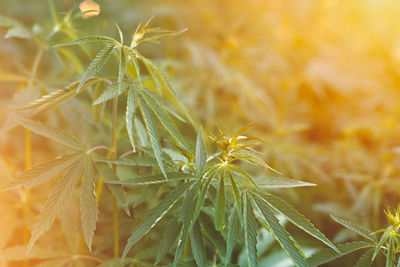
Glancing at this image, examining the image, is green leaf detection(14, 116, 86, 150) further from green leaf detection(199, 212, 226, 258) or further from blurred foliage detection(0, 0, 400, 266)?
green leaf detection(199, 212, 226, 258)

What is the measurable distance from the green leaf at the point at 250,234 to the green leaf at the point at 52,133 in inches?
12.3

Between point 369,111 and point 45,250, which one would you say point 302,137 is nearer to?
point 369,111

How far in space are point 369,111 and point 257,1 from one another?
0.95m

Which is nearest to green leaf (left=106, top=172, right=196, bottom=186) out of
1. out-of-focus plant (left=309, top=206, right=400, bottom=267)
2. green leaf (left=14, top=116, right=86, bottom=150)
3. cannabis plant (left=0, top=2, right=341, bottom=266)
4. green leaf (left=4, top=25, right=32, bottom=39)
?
cannabis plant (left=0, top=2, right=341, bottom=266)

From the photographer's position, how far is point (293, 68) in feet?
6.90

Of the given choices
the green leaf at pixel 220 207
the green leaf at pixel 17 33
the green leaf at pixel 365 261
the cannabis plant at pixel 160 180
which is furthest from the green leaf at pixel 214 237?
the green leaf at pixel 17 33

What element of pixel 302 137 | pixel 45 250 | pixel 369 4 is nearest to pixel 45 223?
pixel 45 250

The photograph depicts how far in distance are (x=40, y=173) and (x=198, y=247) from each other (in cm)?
29

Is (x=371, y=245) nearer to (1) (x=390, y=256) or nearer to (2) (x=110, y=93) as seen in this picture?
(1) (x=390, y=256)

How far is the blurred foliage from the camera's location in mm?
817

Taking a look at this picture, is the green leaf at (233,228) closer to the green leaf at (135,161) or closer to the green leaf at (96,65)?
the green leaf at (135,161)

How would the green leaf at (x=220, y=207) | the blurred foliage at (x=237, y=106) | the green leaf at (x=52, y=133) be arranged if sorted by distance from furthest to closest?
the blurred foliage at (x=237, y=106)
the green leaf at (x=52, y=133)
the green leaf at (x=220, y=207)

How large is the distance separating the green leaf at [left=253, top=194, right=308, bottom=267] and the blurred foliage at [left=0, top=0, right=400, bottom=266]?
76 millimetres

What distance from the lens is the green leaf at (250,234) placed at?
577 millimetres
